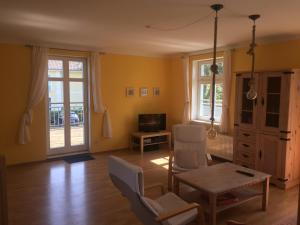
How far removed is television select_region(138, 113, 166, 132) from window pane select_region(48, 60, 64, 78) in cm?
212

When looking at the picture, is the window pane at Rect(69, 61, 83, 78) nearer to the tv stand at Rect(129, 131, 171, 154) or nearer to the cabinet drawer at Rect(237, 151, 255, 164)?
the tv stand at Rect(129, 131, 171, 154)

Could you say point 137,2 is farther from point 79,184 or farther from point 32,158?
point 32,158

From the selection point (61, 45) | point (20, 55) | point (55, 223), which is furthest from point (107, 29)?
point (55, 223)

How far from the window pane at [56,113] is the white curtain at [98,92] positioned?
2.35 ft

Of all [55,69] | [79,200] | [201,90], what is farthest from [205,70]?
[79,200]

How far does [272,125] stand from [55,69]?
4.38 m

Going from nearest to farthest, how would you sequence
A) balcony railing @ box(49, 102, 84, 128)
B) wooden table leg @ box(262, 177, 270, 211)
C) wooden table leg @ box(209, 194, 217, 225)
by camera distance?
wooden table leg @ box(209, 194, 217, 225) < wooden table leg @ box(262, 177, 270, 211) < balcony railing @ box(49, 102, 84, 128)

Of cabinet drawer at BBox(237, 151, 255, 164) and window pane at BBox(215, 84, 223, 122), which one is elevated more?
window pane at BBox(215, 84, 223, 122)

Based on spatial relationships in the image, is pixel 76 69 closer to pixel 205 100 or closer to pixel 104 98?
pixel 104 98

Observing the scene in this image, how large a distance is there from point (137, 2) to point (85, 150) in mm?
4185

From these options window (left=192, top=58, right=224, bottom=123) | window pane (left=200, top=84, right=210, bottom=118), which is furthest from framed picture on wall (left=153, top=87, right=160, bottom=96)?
window pane (left=200, top=84, right=210, bottom=118)

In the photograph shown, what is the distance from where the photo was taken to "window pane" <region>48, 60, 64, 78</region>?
543 cm

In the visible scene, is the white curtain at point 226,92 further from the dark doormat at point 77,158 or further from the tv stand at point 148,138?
the dark doormat at point 77,158

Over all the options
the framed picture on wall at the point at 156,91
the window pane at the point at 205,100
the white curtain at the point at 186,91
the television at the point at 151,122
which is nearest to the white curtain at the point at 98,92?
the television at the point at 151,122
